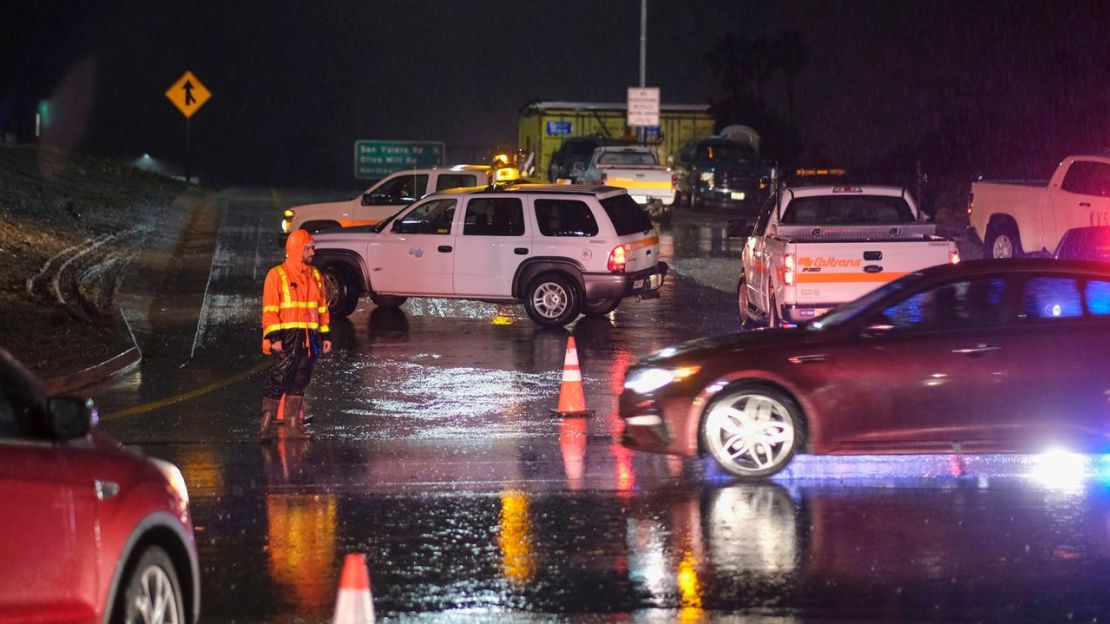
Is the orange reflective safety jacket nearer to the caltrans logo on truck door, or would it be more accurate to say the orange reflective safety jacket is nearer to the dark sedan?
the dark sedan

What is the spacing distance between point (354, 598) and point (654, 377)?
17.2 feet

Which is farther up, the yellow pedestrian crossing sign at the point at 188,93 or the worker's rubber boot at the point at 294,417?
the yellow pedestrian crossing sign at the point at 188,93

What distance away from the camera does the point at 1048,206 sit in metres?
21.5

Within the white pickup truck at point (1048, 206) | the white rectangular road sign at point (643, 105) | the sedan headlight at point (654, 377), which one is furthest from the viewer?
the white rectangular road sign at point (643, 105)

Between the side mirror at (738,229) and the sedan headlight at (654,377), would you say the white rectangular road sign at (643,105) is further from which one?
the sedan headlight at (654,377)

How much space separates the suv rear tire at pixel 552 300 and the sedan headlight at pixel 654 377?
346 inches

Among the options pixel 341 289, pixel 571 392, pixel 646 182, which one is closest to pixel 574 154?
pixel 646 182

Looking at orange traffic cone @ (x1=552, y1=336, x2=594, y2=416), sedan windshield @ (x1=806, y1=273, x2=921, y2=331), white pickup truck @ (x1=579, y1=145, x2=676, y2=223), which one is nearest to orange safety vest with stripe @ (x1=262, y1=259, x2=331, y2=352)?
orange traffic cone @ (x1=552, y1=336, x2=594, y2=416)

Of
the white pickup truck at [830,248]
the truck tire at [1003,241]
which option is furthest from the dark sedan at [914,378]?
the truck tire at [1003,241]

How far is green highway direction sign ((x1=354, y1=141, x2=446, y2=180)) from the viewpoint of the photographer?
46.8 meters

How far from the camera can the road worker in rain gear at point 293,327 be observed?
38.4ft

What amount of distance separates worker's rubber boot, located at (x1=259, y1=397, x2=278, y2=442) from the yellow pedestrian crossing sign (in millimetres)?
38183

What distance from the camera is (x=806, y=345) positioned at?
32.7 ft

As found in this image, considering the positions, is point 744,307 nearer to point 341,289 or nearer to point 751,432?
point 341,289
